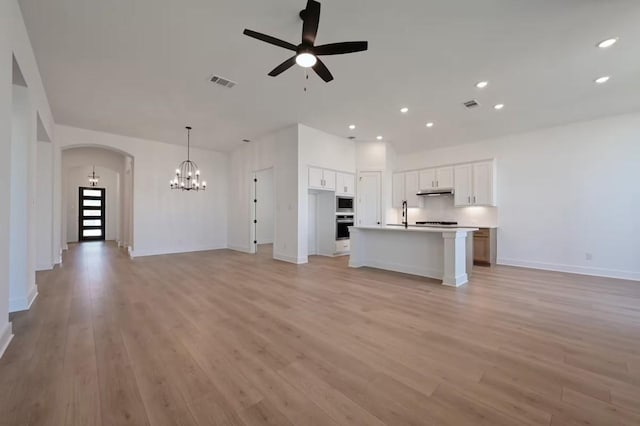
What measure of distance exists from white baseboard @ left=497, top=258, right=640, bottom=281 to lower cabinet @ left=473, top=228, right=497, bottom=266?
0.49m

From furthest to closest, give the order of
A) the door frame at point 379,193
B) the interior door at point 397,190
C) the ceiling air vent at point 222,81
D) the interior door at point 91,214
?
the interior door at point 91,214, the interior door at point 397,190, the door frame at point 379,193, the ceiling air vent at point 222,81

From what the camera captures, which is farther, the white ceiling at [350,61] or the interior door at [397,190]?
the interior door at [397,190]

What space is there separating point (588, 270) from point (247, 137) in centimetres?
827

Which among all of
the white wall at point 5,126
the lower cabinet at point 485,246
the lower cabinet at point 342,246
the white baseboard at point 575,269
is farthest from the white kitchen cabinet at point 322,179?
the white wall at point 5,126

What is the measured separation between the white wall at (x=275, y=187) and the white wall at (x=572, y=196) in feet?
15.7

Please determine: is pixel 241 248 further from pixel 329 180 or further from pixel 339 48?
pixel 339 48

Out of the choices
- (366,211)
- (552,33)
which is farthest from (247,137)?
(552,33)

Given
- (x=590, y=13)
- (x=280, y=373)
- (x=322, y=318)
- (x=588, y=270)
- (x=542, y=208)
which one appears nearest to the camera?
(x=280, y=373)

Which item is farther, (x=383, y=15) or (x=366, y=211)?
(x=366, y=211)

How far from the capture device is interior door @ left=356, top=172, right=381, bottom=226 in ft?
25.4

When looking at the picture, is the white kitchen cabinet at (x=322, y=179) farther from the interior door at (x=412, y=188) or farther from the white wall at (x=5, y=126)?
the white wall at (x=5, y=126)

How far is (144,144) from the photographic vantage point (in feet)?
24.6

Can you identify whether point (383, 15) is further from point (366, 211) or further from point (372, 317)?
point (366, 211)

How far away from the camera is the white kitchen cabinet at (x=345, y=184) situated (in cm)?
730
